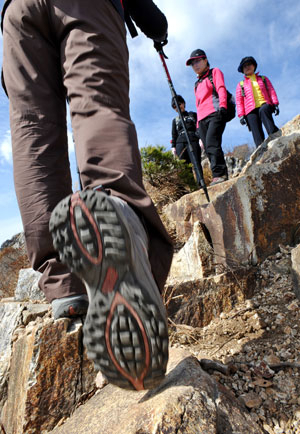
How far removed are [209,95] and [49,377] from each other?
4371 mm

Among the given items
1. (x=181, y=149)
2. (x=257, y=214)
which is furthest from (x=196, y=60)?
(x=257, y=214)

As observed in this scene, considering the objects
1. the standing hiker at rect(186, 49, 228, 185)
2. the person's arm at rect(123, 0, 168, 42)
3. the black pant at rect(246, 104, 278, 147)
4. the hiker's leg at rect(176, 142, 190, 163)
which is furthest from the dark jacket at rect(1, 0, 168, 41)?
the hiker's leg at rect(176, 142, 190, 163)

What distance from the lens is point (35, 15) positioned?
4.18ft

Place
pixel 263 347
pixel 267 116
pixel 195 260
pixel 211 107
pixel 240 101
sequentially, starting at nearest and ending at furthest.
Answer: pixel 263 347 → pixel 195 260 → pixel 211 107 → pixel 267 116 → pixel 240 101

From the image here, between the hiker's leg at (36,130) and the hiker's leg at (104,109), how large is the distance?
13 centimetres

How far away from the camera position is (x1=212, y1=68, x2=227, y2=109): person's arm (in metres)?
4.58

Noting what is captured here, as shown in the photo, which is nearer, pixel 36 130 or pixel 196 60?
pixel 36 130

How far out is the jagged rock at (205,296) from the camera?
207cm

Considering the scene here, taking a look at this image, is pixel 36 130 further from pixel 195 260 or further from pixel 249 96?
pixel 249 96

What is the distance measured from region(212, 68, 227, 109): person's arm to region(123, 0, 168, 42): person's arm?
307 cm

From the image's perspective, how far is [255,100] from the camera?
17.6ft

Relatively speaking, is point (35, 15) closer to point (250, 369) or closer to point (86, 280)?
point (86, 280)

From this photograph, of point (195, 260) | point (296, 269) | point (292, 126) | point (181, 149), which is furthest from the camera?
point (181, 149)

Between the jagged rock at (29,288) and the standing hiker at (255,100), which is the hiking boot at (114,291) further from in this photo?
the standing hiker at (255,100)
